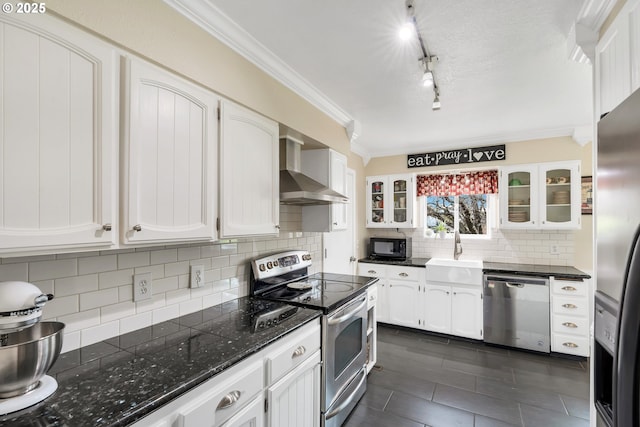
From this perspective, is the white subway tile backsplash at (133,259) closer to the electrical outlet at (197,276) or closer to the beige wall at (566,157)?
the electrical outlet at (197,276)

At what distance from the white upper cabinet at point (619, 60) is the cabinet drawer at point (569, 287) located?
7.66ft

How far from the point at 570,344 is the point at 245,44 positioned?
418 centimetres

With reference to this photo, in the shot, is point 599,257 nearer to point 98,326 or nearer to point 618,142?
point 618,142

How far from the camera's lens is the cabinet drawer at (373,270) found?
13.4 ft

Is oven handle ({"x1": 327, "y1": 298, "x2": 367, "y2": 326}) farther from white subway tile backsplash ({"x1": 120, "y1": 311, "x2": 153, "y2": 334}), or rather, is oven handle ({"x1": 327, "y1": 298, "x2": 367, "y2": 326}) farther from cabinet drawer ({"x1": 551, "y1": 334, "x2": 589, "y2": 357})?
cabinet drawer ({"x1": 551, "y1": 334, "x2": 589, "y2": 357})

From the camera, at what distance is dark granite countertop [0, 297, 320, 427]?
866 mm

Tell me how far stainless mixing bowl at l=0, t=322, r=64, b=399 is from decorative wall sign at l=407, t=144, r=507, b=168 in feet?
13.9

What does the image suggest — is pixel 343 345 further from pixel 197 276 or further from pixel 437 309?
pixel 437 309

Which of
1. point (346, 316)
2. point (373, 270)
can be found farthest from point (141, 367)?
point (373, 270)

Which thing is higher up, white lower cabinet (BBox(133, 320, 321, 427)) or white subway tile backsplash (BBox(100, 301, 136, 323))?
white subway tile backsplash (BBox(100, 301, 136, 323))

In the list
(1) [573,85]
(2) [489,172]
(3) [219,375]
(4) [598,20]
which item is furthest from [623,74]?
(2) [489,172]

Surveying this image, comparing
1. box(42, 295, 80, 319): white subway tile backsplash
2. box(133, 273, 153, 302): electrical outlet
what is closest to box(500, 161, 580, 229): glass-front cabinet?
box(133, 273, 153, 302): electrical outlet

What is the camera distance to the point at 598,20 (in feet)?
4.86

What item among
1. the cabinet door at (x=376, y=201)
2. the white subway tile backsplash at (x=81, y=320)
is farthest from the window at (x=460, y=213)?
the white subway tile backsplash at (x=81, y=320)
